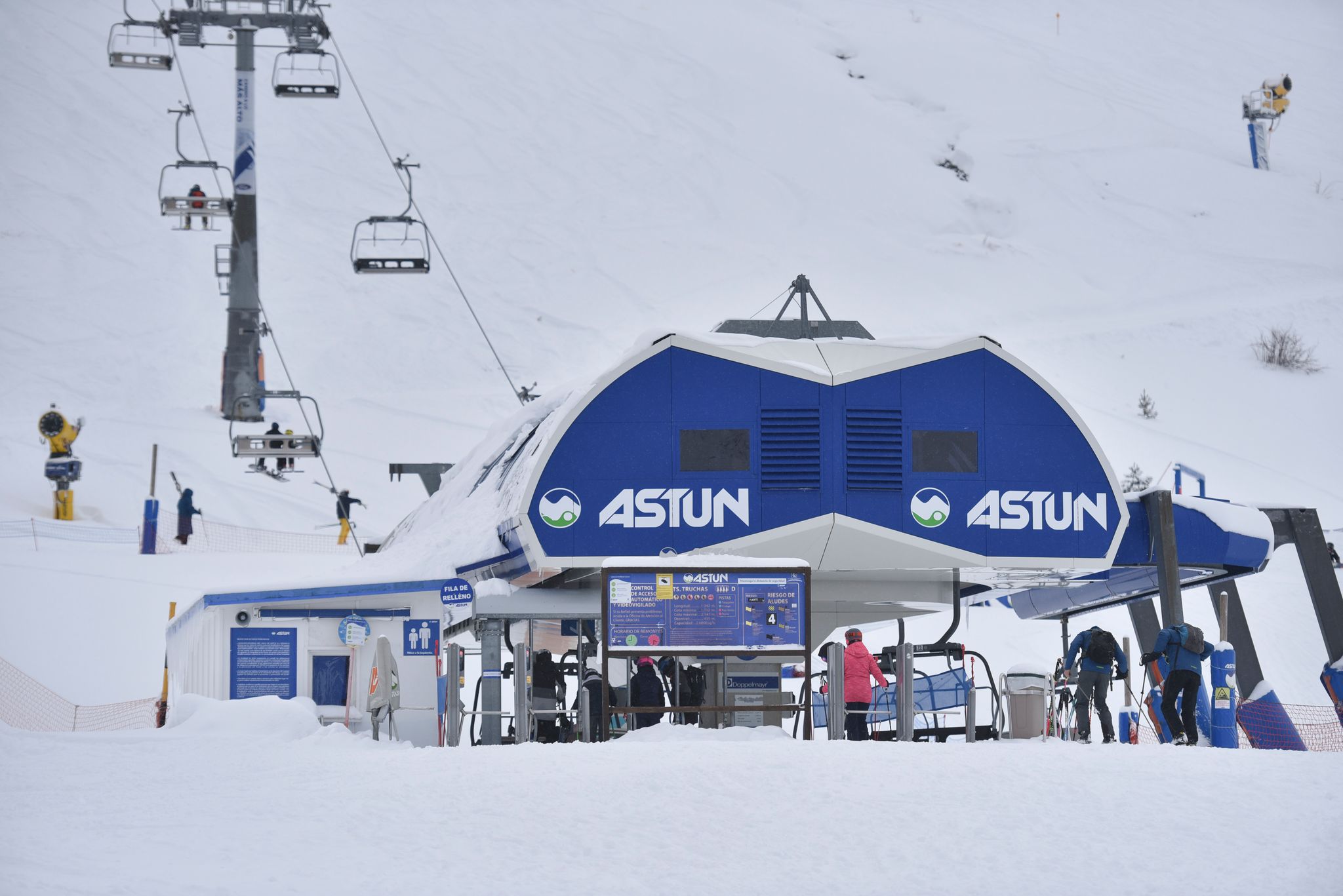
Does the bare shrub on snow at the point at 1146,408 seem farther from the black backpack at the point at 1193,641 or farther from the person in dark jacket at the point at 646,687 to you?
the person in dark jacket at the point at 646,687

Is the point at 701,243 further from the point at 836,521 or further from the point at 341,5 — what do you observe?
the point at 836,521

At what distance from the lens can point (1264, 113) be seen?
Result: 9312 centimetres

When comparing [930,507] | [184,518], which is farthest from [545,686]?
[184,518]

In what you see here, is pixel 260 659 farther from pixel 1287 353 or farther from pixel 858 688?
pixel 1287 353

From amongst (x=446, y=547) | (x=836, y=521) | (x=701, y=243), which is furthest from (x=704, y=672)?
(x=701, y=243)

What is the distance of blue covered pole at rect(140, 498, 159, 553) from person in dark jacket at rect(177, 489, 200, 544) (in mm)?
1875

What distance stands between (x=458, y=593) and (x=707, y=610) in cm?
469

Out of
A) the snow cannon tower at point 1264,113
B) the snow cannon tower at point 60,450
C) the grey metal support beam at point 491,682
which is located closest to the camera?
the grey metal support beam at point 491,682

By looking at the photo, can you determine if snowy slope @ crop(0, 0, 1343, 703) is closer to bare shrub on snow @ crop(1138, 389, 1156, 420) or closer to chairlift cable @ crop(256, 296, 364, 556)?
bare shrub on snow @ crop(1138, 389, 1156, 420)

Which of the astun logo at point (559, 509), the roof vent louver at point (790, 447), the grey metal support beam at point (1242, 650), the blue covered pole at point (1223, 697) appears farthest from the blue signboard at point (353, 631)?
the grey metal support beam at point (1242, 650)

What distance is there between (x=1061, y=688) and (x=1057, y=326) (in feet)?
201

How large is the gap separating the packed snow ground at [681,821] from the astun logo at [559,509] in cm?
611

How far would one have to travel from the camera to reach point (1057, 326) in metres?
78.1

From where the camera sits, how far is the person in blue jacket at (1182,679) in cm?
1652
